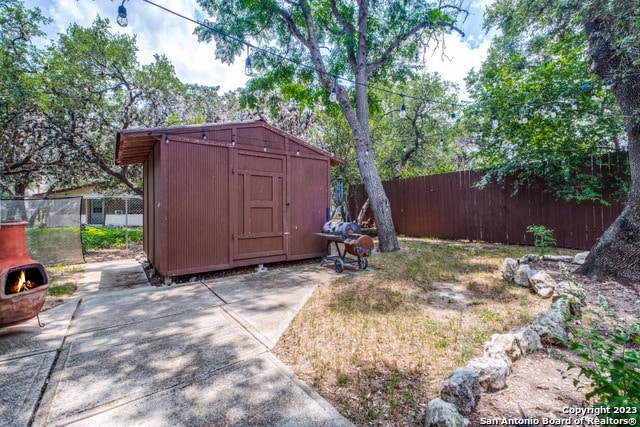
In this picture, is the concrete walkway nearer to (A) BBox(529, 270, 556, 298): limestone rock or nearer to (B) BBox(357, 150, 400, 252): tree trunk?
(A) BBox(529, 270, 556, 298): limestone rock

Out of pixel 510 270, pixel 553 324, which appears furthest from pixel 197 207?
pixel 510 270

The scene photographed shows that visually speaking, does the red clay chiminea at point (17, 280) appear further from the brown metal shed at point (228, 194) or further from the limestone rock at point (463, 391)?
the limestone rock at point (463, 391)

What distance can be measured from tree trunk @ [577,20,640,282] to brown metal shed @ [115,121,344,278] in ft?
14.1

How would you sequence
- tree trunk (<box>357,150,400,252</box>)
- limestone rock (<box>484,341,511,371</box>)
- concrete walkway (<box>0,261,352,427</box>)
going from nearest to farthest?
concrete walkway (<box>0,261,352,427</box>)
limestone rock (<box>484,341,511,371</box>)
tree trunk (<box>357,150,400,252</box>)

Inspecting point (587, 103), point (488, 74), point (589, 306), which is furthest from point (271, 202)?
point (488, 74)

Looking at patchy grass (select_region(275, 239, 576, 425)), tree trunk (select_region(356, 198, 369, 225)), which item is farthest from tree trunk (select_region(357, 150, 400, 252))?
tree trunk (select_region(356, 198, 369, 225))

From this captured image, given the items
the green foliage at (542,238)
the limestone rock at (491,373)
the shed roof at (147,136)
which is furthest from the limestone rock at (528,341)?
the shed roof at (147,136)

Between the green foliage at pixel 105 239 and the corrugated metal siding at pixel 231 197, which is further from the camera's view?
the green foliage at pixel 105 239

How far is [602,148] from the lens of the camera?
5.66 meters

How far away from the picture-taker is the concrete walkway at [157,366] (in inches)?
61.7

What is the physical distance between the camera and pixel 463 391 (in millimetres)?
1496

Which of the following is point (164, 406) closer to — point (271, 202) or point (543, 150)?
point (271, 202)

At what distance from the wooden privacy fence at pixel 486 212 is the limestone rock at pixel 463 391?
6.34m

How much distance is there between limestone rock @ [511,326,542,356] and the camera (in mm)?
2084
